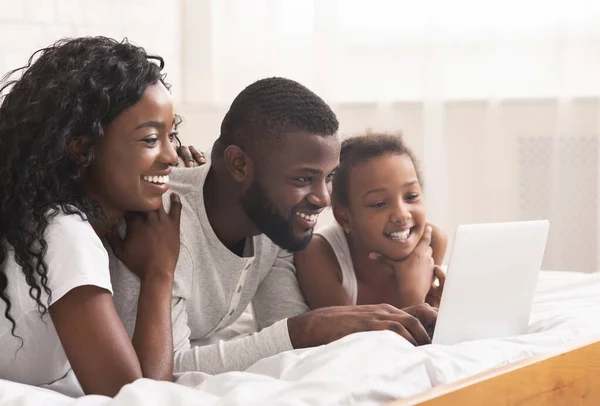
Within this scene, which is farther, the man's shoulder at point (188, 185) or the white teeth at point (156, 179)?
the man's shoulder at point (188, 185)

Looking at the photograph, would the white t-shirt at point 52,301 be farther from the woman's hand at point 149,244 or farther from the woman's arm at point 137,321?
the woman's hand at point 149,244

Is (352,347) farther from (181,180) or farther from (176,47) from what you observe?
(176,47)

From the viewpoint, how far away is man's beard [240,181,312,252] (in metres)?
1.32

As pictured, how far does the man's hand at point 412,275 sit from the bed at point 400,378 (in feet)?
0.71

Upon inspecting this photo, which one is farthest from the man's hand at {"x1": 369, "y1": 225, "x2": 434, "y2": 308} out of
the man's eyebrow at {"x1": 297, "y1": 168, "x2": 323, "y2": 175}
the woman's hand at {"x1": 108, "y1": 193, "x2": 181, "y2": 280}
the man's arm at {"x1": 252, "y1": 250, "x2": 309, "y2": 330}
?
the woman's hand at {"x1": 108, "y1": 193, "x2": 181, "y2": 280}

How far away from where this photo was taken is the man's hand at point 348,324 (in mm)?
1186

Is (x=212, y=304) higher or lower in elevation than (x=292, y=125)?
lower

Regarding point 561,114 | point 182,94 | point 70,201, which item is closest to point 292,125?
point 70,201

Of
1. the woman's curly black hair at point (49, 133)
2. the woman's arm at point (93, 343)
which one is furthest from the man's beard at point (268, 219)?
the woman's arm at point (93, 343)

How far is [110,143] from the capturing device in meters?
1.16

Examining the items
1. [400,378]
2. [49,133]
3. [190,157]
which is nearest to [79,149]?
[49,133]

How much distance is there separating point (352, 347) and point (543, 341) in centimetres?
35

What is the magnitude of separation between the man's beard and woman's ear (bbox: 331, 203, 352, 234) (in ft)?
0.57

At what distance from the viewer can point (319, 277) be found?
4.81ft
